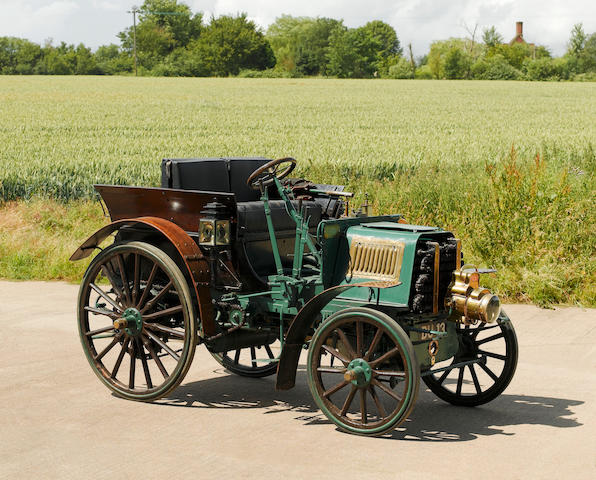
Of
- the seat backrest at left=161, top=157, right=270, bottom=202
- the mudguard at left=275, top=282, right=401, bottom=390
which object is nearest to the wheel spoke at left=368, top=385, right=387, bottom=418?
the mudguard at left=275, top=282, right=401, bottom=390

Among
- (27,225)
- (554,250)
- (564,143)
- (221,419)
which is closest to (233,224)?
(221,419)

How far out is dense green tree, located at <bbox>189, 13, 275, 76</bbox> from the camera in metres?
109

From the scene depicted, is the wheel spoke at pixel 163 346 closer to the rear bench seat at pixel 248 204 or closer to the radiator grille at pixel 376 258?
the rear bench seat at pixel 248 204

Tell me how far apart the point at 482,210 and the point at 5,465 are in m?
7.16

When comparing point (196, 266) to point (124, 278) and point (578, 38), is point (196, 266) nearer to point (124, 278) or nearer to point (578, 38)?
point (124, 278)

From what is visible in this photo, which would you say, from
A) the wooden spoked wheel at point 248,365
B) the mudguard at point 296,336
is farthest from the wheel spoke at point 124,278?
the mudguard at point 296,336

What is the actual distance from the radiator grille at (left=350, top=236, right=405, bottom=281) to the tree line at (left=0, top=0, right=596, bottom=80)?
93769mm

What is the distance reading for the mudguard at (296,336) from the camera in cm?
549

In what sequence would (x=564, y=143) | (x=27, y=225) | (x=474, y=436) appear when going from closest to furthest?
(x=474, y=436) < (x=27, y=225) < (x=564, y=143)

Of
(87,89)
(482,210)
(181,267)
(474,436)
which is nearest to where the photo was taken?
(474,436)

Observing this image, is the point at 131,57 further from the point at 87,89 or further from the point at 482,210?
the point at 482,210

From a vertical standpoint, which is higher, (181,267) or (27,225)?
(181,267)

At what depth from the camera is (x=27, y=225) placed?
13.7 meters

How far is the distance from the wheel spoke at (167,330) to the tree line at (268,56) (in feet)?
308
